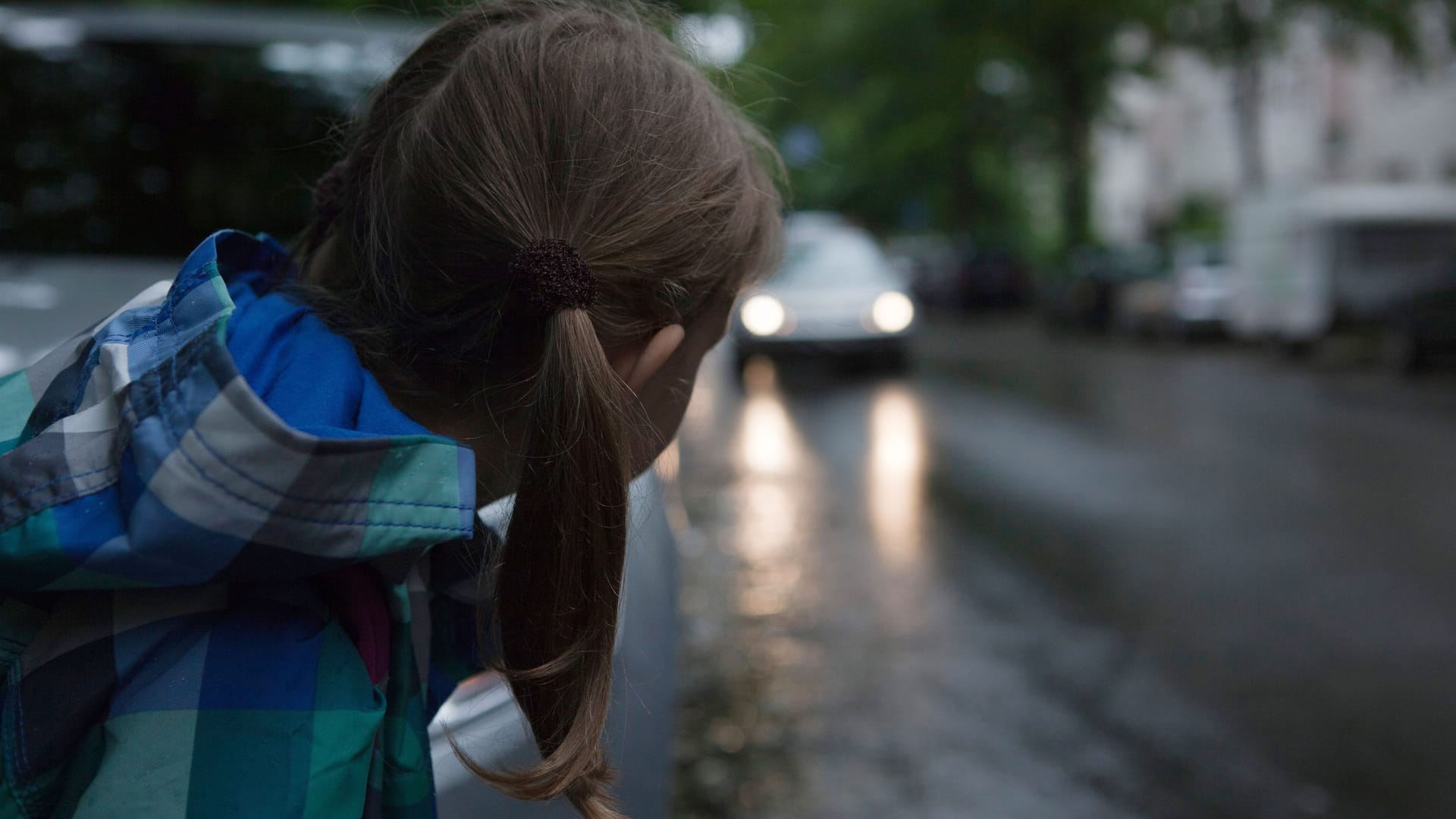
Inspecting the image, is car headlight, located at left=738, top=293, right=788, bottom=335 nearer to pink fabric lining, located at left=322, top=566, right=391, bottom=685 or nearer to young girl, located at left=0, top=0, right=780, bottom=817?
young girl, located at left=0, top=0, right=780, bottom=817

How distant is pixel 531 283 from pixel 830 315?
13.7 meters

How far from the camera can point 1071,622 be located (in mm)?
4887

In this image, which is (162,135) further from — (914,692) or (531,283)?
(531,283)

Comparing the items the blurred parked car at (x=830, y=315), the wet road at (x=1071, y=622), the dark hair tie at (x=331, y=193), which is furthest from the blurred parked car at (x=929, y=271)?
the dark hair tie at (x=331, y=193)

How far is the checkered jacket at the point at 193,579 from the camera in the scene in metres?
0.95

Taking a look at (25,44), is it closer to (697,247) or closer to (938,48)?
(697,247)

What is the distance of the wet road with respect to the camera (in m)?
3.43

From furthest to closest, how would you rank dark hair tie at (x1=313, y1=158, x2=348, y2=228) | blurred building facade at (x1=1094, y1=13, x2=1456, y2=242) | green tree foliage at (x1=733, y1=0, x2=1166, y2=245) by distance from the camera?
1. green tree foliage at (x1=733, y1=0, x2=1166, y2=245)
2. blurred building facade at (x1=1094, y1=13, x2=1456, y2=242)
3. dark hair tie at (x1=313, y1=158, x2=348, y2=228)

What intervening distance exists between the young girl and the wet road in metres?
2.15

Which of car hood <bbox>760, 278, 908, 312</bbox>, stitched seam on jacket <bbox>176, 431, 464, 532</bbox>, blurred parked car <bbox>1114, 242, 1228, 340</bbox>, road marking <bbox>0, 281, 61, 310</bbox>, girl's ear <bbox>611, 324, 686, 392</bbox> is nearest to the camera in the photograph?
stitched seam on jacket <bbox>176, 431, 464, 532</bbox>

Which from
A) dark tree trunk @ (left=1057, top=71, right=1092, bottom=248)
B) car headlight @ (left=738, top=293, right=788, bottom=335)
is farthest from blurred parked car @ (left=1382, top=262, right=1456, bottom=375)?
dark tree trunk @ (left=1057, top=71, right=1092, bottom=248)

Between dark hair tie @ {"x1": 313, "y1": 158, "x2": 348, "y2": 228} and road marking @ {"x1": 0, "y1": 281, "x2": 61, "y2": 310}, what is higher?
dark hair tie @ {"x1": 313, "y1": 158, "x2": 348, "y2": 228}

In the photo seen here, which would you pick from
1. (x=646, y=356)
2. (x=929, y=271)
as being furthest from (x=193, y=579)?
(x=929, y=271)

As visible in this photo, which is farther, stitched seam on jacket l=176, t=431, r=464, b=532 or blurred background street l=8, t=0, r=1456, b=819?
blurred background street l=8, t=0, r=1456, b=819
